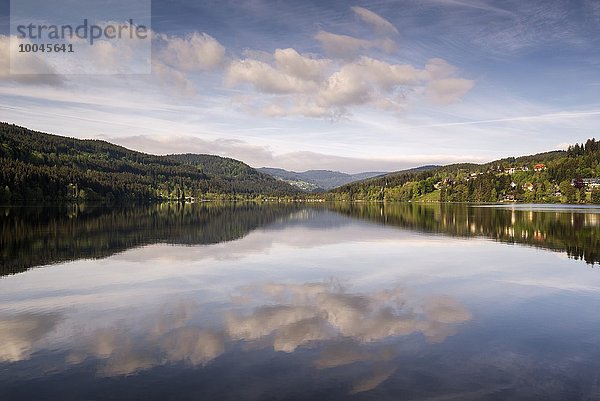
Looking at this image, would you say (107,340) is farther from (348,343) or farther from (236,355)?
(348,343)

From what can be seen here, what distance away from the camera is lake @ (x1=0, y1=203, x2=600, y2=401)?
42.2ft

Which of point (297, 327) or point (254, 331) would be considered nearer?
point (254, 331)

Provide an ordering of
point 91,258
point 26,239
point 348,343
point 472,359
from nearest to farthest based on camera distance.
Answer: point 472,359 → point 348,343 → point 91,258 → point 26,239

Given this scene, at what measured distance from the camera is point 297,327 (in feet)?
60.7

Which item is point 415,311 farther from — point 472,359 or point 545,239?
point 545,239

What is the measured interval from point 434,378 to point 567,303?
47.1ft

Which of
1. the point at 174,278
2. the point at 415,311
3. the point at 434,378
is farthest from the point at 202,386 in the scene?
the point at 174,278

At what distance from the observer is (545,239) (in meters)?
53.8

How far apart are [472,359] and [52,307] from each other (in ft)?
64.8

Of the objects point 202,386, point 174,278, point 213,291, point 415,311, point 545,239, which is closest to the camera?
point 202,386

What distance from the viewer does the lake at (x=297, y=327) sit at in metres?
12.9

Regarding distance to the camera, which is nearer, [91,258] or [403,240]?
[91,258]

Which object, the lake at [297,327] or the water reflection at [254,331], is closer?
the lake at [297,327]

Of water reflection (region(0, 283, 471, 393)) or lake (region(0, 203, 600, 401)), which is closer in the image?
lake (region(0, 203, 600, 401))
